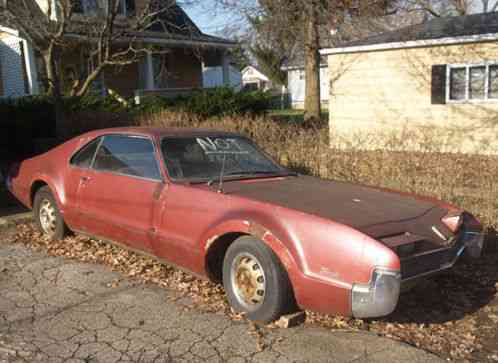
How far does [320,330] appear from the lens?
381cm

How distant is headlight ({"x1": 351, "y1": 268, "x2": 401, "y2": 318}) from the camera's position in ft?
10.9

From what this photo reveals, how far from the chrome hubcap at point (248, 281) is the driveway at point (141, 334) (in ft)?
0.58

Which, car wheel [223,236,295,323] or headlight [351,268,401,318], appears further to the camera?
car wheel [223,236,295,323]

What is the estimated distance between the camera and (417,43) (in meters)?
14.4

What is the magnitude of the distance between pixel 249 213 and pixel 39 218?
134 inches

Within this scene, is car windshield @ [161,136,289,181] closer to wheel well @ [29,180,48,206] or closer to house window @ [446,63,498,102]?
wheel well @ [29,180,48,206]

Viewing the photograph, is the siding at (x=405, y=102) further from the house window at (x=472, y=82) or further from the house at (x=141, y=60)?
the house at (x=141, y=60)

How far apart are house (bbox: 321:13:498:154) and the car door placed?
8.02 m

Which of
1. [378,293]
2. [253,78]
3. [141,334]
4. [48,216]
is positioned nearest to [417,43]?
[48,216]

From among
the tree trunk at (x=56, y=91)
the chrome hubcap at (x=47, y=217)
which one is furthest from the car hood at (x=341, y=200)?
the tree trunk at (x=56, y=91)

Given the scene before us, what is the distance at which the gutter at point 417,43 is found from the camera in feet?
43.4

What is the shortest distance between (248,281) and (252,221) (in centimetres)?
45

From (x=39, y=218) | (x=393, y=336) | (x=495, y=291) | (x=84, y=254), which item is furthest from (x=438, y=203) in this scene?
(x=39, y=218)

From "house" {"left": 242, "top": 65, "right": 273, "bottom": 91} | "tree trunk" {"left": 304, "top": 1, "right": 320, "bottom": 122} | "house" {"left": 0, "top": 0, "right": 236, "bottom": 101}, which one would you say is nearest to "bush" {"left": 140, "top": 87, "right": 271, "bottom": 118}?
"house" {"left": 0, "top": 0, "right": 236, "bottom": 101}
